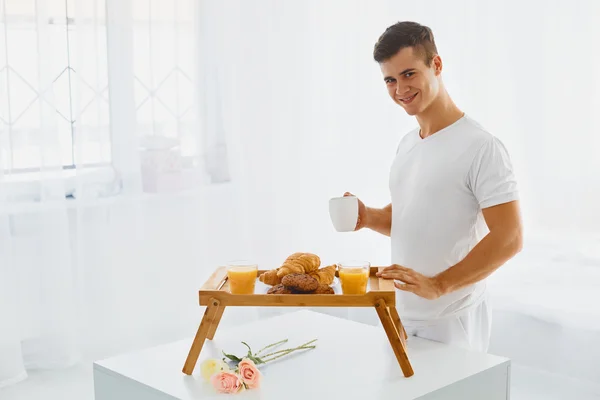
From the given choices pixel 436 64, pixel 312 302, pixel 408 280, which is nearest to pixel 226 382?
pixel 312 302

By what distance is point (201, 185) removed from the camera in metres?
4.38

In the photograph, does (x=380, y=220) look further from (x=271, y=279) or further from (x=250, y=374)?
(x=250, y=374)

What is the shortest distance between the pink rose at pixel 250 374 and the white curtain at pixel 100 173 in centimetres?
221

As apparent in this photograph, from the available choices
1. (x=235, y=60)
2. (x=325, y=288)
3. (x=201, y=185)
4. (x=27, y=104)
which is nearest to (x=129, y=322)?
(x=201, y=185)

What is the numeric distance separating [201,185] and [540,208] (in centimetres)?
182

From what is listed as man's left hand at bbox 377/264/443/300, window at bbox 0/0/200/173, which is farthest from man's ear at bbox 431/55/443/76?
window at bbox 0/0/200/173

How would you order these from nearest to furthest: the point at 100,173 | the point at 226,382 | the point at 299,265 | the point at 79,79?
the point at 226,382 → the point at 299,265 → the point at 79,79 → the point at 100,173

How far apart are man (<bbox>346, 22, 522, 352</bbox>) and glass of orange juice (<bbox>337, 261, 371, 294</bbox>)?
0.26 metres

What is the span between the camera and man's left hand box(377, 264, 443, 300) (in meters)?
1.99

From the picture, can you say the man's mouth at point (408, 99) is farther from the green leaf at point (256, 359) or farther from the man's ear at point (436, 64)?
the green leaf at point (256, 359)

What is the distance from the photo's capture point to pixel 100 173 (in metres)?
3.98

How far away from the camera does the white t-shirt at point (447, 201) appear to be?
7.04 feet

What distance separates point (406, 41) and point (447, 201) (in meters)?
0.47

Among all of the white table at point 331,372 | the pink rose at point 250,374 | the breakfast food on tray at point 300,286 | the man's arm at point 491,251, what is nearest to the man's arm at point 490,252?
the man's arm at point 491,251
